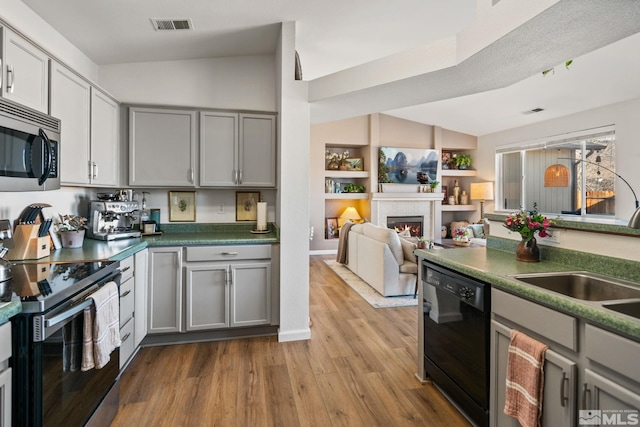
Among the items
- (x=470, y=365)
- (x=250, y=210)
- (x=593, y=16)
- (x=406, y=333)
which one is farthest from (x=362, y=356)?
(x=593, y=16)

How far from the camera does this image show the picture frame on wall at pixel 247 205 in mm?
3584

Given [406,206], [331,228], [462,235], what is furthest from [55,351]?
[406,206]

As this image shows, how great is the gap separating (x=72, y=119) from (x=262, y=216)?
170 centimetres

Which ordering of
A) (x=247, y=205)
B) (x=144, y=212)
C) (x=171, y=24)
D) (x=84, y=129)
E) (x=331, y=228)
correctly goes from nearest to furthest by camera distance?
1. (x=84, y=129)
2. (x=171, y=24)
3. (x=144, y=212)
4. (x=247, y=205)
5. (x=331, y=228)

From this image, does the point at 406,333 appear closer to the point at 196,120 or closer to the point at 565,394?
the point at 565,394

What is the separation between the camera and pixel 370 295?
4344 millimetres

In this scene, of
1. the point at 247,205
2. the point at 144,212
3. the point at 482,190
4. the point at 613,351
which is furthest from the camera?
the point at 482,190

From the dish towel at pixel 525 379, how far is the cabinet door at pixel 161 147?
2.89m

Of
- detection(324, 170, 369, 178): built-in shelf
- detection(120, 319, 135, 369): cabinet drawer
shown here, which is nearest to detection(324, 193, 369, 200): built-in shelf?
detection(324, 170, 369, 178): built-in shelf

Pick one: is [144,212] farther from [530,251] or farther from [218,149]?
[530,251]

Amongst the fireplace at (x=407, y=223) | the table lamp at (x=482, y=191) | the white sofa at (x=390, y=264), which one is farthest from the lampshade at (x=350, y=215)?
the table lamp at (x=482, y=191)

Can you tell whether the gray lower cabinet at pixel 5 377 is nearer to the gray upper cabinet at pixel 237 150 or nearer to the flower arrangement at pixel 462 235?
the gray upper cabinet at pixel 237 150

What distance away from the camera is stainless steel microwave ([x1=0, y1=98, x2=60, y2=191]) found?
1.56 meters

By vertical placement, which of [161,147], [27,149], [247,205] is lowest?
[247,205]
